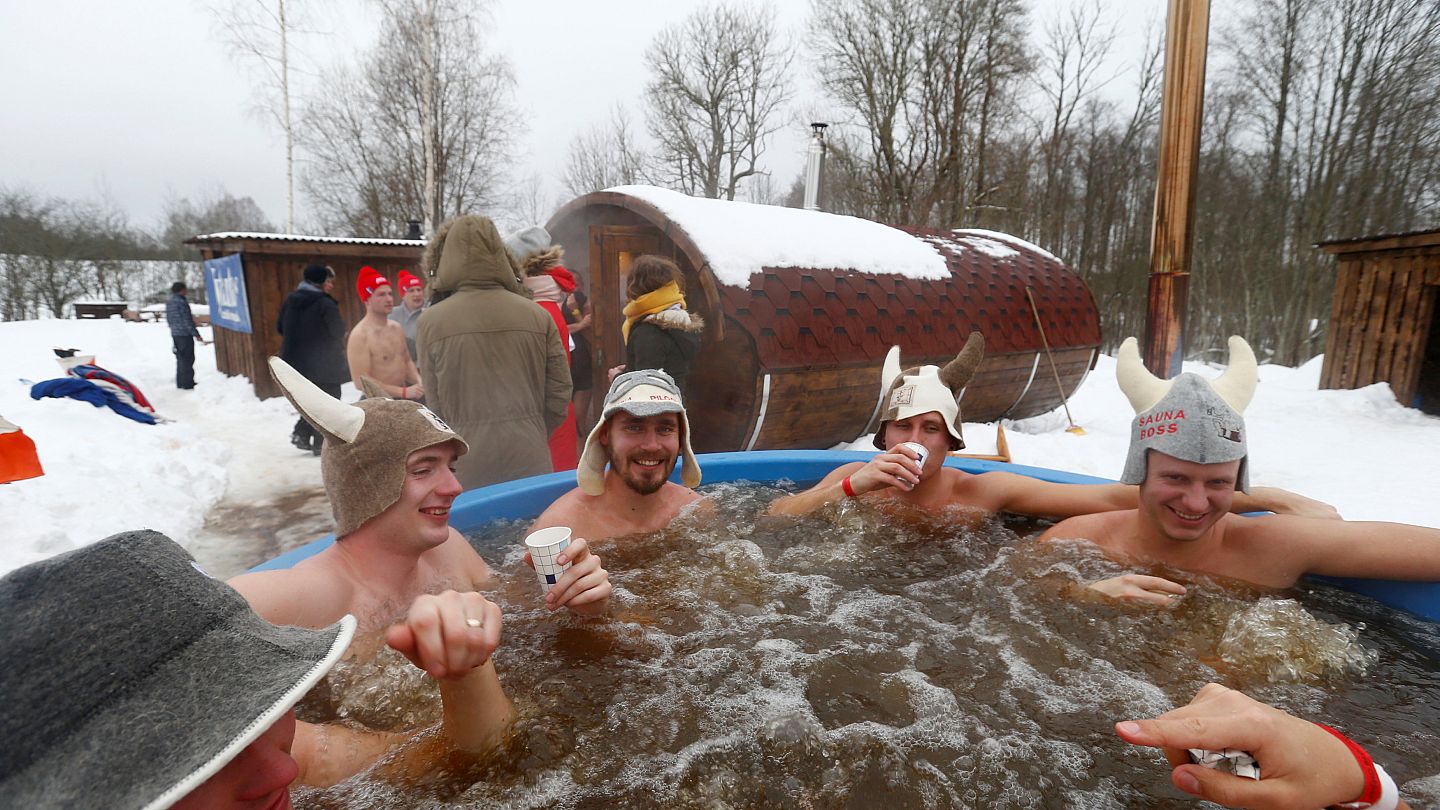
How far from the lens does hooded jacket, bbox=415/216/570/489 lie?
3086 mm

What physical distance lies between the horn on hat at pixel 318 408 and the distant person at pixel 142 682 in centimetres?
85

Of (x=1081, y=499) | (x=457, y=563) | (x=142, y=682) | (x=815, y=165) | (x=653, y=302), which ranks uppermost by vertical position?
(x=815, y=165)

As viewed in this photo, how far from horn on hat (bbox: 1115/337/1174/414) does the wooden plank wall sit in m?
7.93

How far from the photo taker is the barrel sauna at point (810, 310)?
468cm

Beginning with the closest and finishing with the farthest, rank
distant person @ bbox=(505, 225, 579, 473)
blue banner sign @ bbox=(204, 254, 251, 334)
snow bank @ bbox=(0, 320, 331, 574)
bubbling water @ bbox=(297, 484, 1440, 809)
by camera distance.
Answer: bubbling water @ bbox=(297, 484, 1440, 809)
snow bank @ bbox=(0, 320, 331, 574)
distant person @ bbox=(505, 225, 579, 473)
blue banner sign @ bbox=(204, 254, 251, 334)

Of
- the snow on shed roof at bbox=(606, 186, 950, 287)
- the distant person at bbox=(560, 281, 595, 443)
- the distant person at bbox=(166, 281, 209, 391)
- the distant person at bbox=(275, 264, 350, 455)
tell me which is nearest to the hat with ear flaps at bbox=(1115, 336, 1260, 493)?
the snow on shed roof at bbox=(606, 186, 950, 287)

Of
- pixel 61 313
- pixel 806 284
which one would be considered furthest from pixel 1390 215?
pixel 61 313

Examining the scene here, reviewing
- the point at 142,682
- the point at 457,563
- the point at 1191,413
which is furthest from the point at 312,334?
the point at 1191,413

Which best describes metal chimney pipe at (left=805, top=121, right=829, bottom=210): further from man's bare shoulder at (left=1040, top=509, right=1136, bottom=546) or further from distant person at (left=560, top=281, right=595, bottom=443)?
man's bare shoulder at (left=1040, top=509, right=1136, bottom=546)

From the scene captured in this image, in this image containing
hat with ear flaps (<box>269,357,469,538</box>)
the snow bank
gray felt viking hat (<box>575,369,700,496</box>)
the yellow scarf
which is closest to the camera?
hat with ear flaps (<box>269,357,469,538</box>)

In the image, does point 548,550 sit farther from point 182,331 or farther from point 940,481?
point 182,331

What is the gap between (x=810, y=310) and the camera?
15.9ft

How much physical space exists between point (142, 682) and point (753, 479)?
3188 millimetres

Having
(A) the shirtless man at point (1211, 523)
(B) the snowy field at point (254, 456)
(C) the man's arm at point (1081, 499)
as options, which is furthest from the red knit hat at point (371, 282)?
(A) the shirtless man at point (1211, 523)
